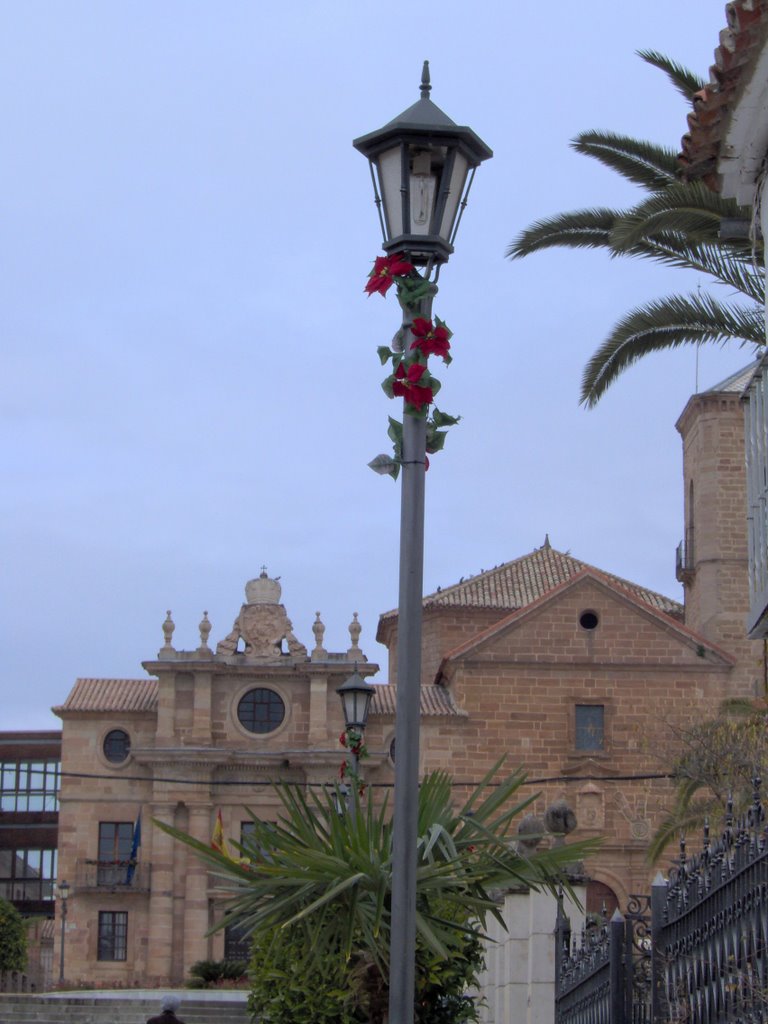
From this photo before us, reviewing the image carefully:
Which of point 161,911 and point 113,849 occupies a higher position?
point 113,849

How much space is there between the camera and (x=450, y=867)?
8.16 meters

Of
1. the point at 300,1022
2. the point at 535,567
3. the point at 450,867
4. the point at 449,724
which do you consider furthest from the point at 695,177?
the point at 535,567

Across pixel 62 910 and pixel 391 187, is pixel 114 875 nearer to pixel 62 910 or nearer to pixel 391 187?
pixel 62 910

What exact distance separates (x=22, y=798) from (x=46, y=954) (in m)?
14.4

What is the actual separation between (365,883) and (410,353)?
2.67 m

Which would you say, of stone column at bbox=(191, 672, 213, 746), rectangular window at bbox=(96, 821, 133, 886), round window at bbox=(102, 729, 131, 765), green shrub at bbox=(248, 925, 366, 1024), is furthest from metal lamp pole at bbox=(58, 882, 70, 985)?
green shrub at bbox=(248, 925, 366, 1024)

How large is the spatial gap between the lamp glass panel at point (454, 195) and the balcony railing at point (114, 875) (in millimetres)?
36822

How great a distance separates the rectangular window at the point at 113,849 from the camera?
4256 centimetres

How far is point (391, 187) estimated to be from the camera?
23.1 feet

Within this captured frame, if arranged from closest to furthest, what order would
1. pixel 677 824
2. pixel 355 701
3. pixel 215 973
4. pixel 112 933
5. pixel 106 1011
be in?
pixel 355 701, pixel 677 824, pixel 106 1011, pixel 215 973, pixel 112 933

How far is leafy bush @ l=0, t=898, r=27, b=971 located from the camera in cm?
3900

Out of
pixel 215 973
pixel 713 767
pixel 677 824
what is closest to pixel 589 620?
pixel 215 973

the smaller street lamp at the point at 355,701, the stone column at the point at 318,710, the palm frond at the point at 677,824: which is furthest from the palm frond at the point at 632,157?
the stone column at the point at 318,710

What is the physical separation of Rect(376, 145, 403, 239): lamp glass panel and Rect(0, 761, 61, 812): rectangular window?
55.6 metres
